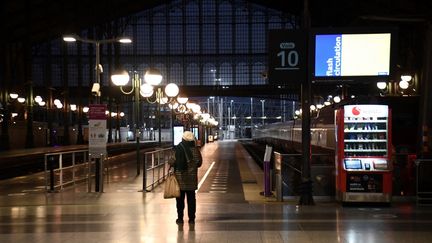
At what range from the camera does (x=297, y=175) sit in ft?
56.7

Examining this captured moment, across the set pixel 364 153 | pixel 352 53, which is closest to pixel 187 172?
pixel 364 153

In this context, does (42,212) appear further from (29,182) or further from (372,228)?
(29,182)

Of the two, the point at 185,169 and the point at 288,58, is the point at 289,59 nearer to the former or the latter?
the point at 288,58

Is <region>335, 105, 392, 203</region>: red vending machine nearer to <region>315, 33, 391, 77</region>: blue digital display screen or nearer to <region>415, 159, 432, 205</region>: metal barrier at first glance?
<region>415, 159, 432, 205</region>: metal barrier

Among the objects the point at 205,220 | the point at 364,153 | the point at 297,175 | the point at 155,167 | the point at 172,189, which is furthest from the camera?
the point at 155,167

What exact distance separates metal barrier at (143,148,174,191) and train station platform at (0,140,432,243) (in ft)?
5.71

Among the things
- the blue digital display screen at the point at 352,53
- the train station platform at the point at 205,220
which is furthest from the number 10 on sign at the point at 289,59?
the train station platform at the point at 205,220

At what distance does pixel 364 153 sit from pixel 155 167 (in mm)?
8881

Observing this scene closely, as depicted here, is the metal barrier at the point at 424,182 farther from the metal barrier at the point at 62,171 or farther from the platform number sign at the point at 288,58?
the metal barrier at the point at 62,171

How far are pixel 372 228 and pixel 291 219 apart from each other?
186cm

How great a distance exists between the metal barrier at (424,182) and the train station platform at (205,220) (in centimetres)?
35

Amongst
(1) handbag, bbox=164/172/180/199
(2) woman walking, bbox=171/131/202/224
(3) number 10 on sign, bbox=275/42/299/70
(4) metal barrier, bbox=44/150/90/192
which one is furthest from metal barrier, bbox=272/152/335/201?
(4) metal barrier, bbox=44/150/90/192

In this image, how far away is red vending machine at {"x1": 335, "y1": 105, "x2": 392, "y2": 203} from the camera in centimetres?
1540

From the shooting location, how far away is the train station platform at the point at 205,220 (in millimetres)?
11281
